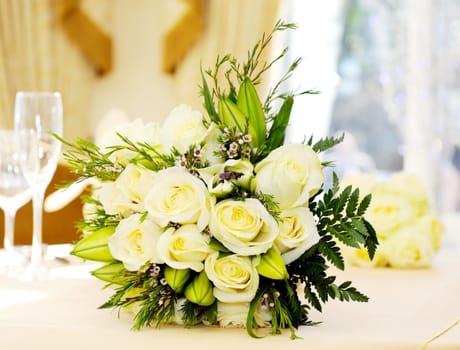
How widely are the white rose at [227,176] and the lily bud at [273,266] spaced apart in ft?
0.30

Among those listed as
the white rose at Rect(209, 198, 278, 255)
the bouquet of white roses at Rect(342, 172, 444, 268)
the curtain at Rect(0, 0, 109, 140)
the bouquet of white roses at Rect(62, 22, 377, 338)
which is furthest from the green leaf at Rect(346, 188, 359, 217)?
the curtain at Rect(0, 0, 109, 140)

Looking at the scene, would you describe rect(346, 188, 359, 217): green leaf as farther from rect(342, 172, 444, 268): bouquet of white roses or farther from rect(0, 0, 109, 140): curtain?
rect(0, 0, 109, 140): curtain

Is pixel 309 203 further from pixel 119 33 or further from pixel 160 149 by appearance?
pixel 119 33

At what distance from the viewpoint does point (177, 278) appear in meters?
1.20

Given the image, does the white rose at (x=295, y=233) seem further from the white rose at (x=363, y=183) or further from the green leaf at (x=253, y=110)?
the white rose at (x=363, y=183)

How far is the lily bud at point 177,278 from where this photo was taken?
120cm

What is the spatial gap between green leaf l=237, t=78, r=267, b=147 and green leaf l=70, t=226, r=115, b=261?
240 mm

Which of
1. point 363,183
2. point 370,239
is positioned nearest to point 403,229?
point 363,183

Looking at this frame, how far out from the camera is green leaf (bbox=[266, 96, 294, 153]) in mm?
1300

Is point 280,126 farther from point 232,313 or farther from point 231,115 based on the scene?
point 232,313

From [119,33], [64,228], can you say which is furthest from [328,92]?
[64,228]

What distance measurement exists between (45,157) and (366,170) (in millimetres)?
3252

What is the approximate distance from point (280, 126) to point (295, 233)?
0.54 feet

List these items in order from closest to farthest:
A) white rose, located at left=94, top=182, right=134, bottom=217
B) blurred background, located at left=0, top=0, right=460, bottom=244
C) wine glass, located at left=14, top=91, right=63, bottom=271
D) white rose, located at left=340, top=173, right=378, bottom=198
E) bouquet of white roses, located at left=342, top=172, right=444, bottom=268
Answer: white rose, located at left=94, top=182, right=134, bottom=217 < wine glass, located at left=14, top=91, right=63, bottom=271 < bouquet of white roses, located at left=342, top=172, right=444, bottom=268 < white rose, located at left=340, top=173, right=378, bottom=198 < blurred background, located at left=0, top=0, right=460, bottom=244
